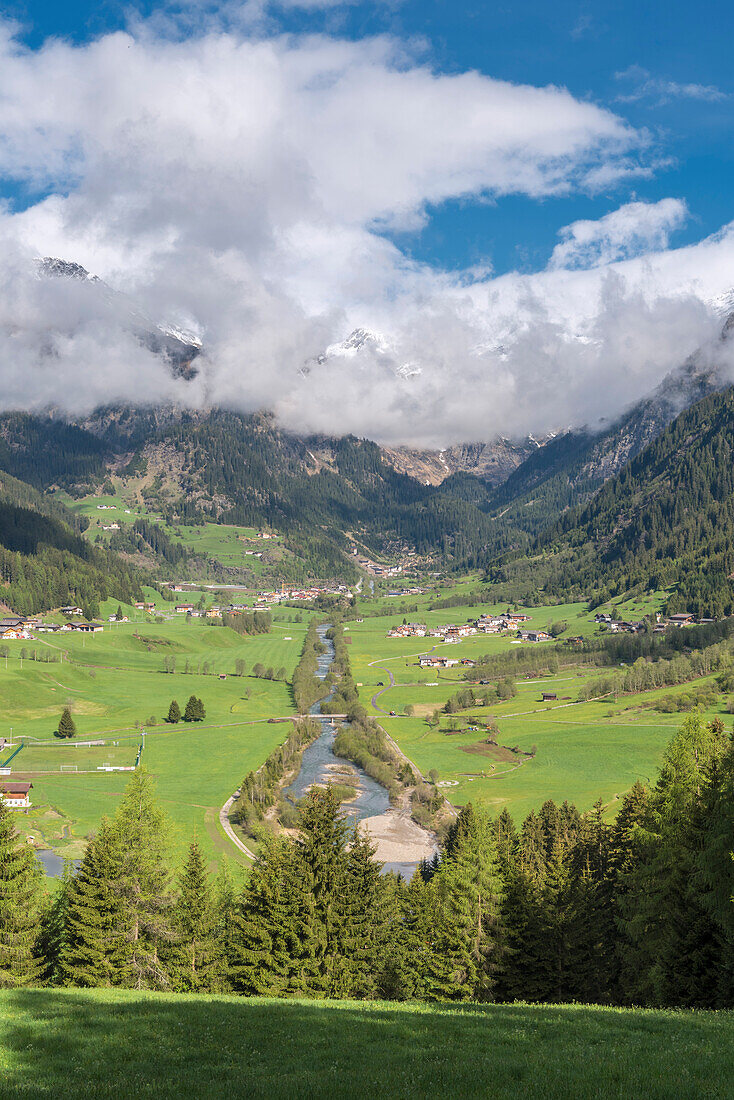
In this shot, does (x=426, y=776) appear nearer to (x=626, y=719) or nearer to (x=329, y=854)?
(x=626, y=719)

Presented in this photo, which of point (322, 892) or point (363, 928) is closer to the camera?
point (322, 892)

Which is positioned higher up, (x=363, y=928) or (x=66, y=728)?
(x=363, y=928)

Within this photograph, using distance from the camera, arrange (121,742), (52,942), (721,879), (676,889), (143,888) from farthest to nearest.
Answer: (121,742), (52,942), (143,888), (676,889), (721,879)

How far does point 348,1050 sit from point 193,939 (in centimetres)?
2189

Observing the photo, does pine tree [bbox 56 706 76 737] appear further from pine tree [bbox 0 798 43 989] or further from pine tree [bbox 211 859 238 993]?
pine tree [bbox 0 798 43 989]

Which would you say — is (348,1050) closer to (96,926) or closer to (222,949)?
(222,949)

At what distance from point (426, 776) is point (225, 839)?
41.5 m

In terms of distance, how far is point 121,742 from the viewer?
470 feet

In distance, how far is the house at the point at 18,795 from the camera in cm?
10062

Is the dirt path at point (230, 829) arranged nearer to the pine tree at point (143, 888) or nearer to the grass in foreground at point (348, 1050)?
the pine tree at point (143, 888)

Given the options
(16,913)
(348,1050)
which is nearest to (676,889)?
(348,1050)

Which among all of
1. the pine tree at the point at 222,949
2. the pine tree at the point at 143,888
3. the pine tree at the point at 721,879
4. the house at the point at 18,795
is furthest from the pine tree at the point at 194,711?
the pine tree at the point at 721,879

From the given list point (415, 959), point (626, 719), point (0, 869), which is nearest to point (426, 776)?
point (626, 719)

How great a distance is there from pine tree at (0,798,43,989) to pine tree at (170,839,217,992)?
701 cm
